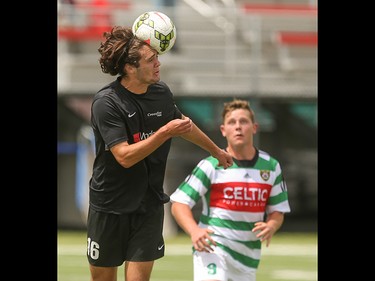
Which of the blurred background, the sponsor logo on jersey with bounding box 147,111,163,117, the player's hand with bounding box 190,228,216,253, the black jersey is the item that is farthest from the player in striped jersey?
the blurred background

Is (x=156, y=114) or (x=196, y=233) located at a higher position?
(x=156, y=114)

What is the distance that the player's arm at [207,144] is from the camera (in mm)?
6847

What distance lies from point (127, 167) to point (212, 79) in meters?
12.9

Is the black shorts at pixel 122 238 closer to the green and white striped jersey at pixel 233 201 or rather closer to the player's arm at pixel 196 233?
the player's arm at pixel 196 233

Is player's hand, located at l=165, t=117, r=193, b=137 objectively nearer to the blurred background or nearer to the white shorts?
the white shorts

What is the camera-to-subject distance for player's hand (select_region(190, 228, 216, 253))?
724 cm

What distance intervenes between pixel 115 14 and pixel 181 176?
147 inches

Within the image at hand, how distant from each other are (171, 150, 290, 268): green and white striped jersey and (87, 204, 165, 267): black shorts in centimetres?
98

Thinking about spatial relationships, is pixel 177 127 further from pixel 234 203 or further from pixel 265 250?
pixel 265 250

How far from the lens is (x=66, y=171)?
64.6ft

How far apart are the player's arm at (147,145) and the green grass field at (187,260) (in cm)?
518

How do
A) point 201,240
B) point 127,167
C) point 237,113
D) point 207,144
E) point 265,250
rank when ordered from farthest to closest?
point 265,250
point 237,113
point 201,240
point 207,144
point 127,167

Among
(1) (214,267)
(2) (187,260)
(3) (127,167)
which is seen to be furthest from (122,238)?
(2) (187,260)

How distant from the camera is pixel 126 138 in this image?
636 centimetres
